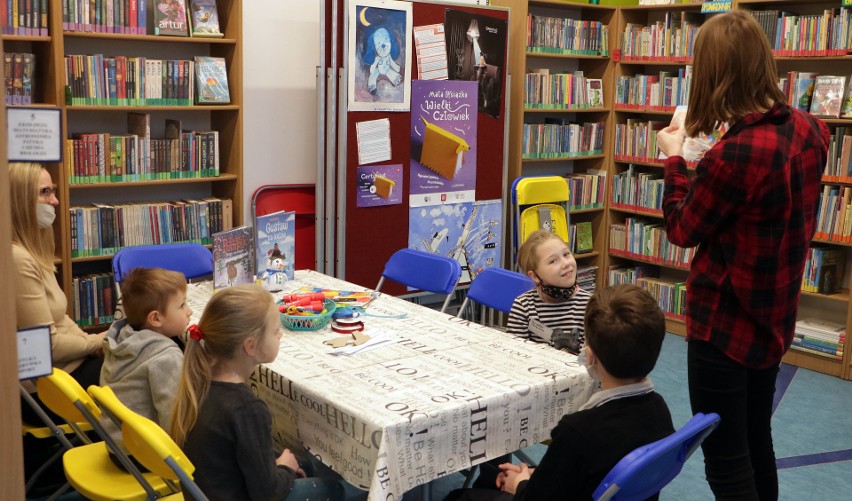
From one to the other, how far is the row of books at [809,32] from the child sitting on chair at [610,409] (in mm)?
3258

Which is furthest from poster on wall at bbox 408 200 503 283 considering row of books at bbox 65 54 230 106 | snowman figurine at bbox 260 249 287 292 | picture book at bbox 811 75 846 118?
picture book at bbox 811 75 846 118

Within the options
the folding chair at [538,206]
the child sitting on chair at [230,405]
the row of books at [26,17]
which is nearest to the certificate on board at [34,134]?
the child sitting on chair at [230,405]

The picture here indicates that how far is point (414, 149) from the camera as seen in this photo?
5016 mm

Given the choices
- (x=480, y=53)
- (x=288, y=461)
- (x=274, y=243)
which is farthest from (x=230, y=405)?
(x=480, y=53)

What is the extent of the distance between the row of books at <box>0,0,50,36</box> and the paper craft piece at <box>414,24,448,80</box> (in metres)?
1.95

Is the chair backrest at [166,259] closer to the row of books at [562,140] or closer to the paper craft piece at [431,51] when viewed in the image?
the paper craft piece at [431,51]

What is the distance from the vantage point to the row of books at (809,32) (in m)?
4.70

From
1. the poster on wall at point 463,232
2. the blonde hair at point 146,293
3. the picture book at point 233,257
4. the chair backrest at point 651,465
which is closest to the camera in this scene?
the chair backrest at point 651,465

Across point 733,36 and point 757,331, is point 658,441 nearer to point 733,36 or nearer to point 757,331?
point 757,331

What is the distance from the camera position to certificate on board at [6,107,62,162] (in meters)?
1.04

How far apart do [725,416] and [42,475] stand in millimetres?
2411

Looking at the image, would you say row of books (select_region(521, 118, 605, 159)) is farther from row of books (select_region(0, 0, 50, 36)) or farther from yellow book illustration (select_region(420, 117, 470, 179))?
row of books (select_region(0, 0, 50, 36))

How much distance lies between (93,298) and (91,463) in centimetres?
201

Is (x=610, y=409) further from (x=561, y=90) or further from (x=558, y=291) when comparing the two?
(x=561, y=90)
